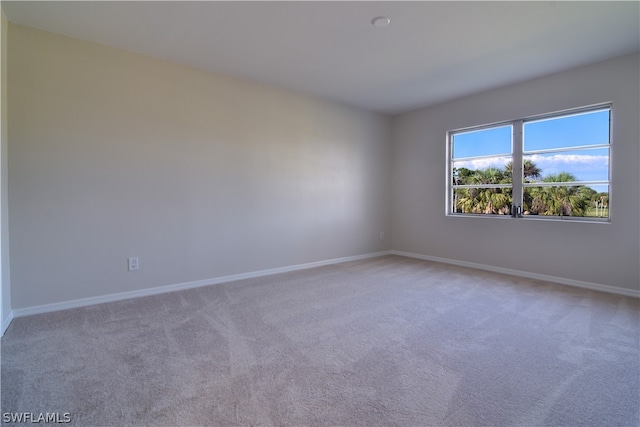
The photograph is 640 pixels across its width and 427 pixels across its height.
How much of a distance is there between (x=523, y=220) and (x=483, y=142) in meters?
1.30

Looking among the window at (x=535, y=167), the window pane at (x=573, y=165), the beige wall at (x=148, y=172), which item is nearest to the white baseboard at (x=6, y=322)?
the beige wall at (x=148, y=172)

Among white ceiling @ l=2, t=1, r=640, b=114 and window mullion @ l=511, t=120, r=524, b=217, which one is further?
window mullion @ l=511, t=120, r=524, b=217

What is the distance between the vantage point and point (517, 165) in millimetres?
4043

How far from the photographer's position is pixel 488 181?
441 cm

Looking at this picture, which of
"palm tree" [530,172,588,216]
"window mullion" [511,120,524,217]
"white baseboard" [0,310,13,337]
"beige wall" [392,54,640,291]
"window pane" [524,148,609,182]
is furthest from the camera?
"window mullion" [511,120,524,217]

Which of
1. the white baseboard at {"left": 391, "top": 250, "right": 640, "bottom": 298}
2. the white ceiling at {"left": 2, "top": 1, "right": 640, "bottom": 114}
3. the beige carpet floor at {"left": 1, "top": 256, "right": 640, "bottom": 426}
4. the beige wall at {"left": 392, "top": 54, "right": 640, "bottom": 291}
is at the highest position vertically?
the white ceiling at {"left": 2, "top": 1, "right": 640, "bottom": 114}

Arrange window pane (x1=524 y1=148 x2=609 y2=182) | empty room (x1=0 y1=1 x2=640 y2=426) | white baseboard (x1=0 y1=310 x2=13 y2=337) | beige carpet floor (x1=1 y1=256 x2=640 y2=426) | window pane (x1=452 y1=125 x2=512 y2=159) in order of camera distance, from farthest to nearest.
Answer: window pane (x1=452 y1=125 x2=512 y2=159), window pane (x1=524 y1=148 x2=609 y2=182), white baseboard (x1=0 y1=310 x2=13 y2=337), empty room (x1=0 y1=1 x2=640 y2=426), beige carpet floor (x1=1 y1=256 x2=640 y2=426)

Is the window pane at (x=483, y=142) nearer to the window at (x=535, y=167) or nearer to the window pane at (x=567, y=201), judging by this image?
the window at (x=535, y=167)

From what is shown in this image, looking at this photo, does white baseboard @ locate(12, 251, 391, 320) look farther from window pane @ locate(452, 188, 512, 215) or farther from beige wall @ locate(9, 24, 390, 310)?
window pane @ locate(452, 188, 512, 215)

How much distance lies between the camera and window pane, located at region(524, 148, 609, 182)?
3389 millimetres

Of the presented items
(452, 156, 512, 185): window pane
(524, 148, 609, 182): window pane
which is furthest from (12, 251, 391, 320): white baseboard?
(524, 148, 609, 182): window pane

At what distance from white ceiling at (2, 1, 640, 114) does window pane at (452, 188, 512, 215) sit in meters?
1.55

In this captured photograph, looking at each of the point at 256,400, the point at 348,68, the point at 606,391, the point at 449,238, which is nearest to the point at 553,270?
the point at 449,238

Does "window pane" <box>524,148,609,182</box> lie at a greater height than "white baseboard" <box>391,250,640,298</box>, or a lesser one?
greater
